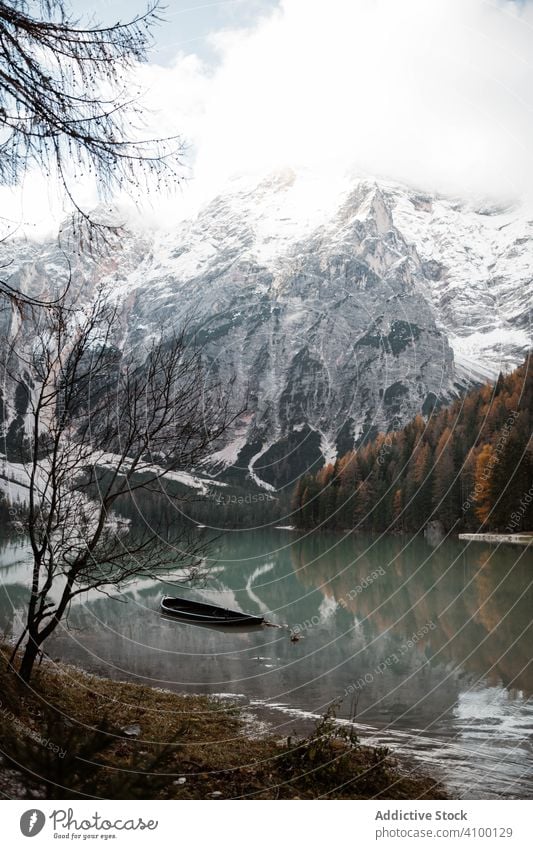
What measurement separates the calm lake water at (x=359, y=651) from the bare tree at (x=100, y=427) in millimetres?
985

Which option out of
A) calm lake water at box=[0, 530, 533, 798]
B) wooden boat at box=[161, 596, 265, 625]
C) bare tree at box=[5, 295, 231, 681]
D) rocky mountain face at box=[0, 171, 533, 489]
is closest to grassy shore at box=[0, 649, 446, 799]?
bare tree at box=[5, 295, 231, 681]

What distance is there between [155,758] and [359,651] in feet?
25.7

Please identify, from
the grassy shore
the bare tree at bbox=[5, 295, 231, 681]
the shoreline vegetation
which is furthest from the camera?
the shoreline vegetation

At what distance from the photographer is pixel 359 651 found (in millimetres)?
9375

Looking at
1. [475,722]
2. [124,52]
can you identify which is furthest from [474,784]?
[124,52]

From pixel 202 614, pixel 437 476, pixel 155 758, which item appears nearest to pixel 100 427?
pixel 155 758

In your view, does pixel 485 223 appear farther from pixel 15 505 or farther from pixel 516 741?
pixel 15 505

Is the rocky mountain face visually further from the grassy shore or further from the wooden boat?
the wooden boat

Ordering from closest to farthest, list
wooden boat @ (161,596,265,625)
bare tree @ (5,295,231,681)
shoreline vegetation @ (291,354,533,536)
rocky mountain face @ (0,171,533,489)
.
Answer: bare tree @ (5,295,231,681), rocky mountain face @ (0,171,533,489), shoreline vegetation @ (291,354,533,536), wooden boat @ (161,596,265,625)

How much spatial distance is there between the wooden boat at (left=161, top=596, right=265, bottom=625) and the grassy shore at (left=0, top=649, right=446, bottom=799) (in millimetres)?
6454

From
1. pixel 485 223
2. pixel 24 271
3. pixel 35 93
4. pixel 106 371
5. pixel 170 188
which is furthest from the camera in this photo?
pixel 485 223

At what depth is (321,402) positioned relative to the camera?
A: 8242mm

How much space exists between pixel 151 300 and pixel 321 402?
165 inches

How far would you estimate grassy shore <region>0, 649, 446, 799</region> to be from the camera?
90.0 inches
